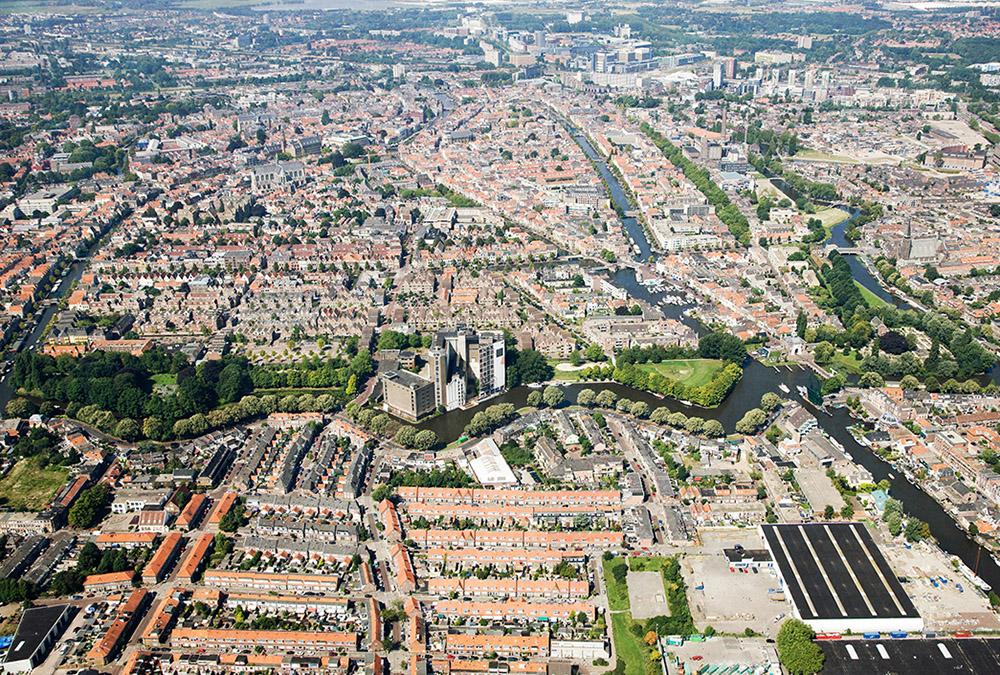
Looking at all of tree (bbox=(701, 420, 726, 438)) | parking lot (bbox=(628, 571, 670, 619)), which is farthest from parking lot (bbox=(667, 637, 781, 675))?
tree (bbox=(701, 420, 726, 438))

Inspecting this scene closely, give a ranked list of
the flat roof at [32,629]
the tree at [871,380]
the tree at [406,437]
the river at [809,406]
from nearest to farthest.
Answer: the flat roof at [32,629], the river at [809,406], the tree at [406,437], the tree at [871,380]

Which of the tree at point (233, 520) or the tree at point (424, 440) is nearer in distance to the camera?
the tree at point (233, 520)

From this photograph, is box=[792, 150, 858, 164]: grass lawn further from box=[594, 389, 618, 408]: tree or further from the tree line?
the tree line

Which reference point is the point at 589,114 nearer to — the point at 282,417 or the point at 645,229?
the point at 645,229

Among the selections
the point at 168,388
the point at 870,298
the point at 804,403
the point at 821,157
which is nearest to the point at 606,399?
the point at 804,403

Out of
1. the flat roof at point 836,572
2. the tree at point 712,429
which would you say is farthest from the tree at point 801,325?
the flat roof at point 836,572

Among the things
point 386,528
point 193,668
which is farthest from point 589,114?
point 193,668

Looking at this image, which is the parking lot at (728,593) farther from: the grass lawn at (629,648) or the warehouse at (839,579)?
the grass lawn at (629,648)
